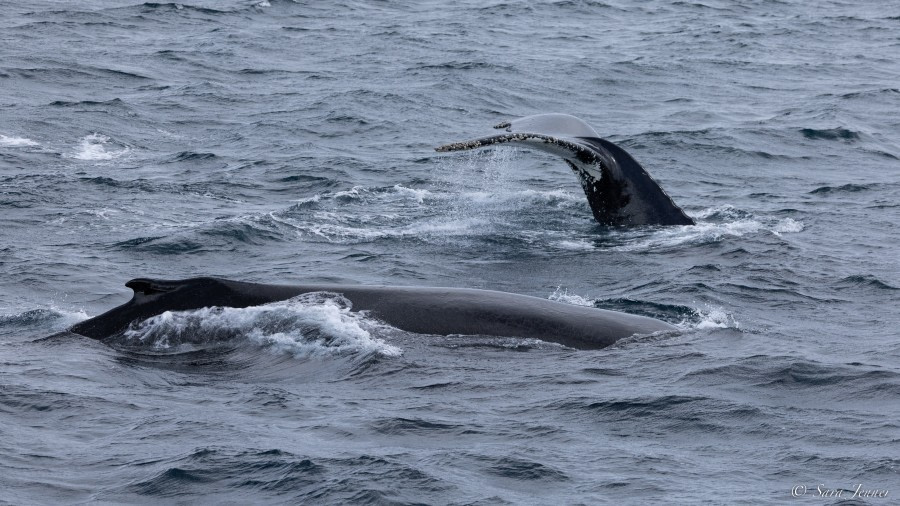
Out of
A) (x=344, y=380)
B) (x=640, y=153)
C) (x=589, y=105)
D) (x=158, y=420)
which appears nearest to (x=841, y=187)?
(x=640, y=153)

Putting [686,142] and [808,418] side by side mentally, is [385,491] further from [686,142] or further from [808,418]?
[686,142]

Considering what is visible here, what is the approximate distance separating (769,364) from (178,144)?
15.0 m

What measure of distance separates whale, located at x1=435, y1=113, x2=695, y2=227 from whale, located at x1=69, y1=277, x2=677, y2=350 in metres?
3.64

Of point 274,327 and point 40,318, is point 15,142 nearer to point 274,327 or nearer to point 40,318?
point 40,318

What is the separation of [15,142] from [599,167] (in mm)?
11327

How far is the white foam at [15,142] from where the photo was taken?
22.8 m

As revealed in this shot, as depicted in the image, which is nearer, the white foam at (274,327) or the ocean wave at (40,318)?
the white foam at (274,327)

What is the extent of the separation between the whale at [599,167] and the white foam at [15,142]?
33.2 ft

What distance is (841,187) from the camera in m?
21.8

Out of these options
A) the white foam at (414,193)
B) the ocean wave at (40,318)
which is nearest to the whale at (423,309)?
the ocean wave at (40,318)

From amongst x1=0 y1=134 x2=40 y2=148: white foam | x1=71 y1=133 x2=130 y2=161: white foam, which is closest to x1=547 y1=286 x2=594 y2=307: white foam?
x1=71 y1=133 x2=130 y2=161: white foam

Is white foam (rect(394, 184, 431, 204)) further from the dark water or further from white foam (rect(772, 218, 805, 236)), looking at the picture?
white foam (rect(772, 218, 805, 236))

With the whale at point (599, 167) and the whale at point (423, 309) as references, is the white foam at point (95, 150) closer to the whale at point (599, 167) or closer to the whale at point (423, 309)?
the whale at point (599, 167)

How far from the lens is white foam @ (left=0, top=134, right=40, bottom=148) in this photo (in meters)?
22.8
